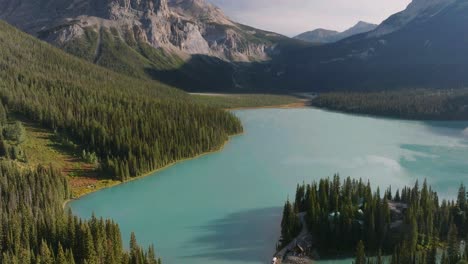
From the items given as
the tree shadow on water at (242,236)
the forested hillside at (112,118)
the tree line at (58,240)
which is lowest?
the tree shadow on water at (242,236)

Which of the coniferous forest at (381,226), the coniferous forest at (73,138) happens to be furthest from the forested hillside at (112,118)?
the coniferous forest at (381,226)


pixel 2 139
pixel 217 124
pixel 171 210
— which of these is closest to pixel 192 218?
pixel 171 210

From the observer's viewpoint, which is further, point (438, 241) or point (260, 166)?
point (260, 166)

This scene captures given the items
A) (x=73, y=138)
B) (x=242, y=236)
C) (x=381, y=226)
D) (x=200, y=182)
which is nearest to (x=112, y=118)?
(x=73, y=138)

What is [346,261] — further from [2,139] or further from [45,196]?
[2,139]

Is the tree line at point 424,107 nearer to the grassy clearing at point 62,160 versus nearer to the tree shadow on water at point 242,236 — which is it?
the tree shadow on water at point 242,236
